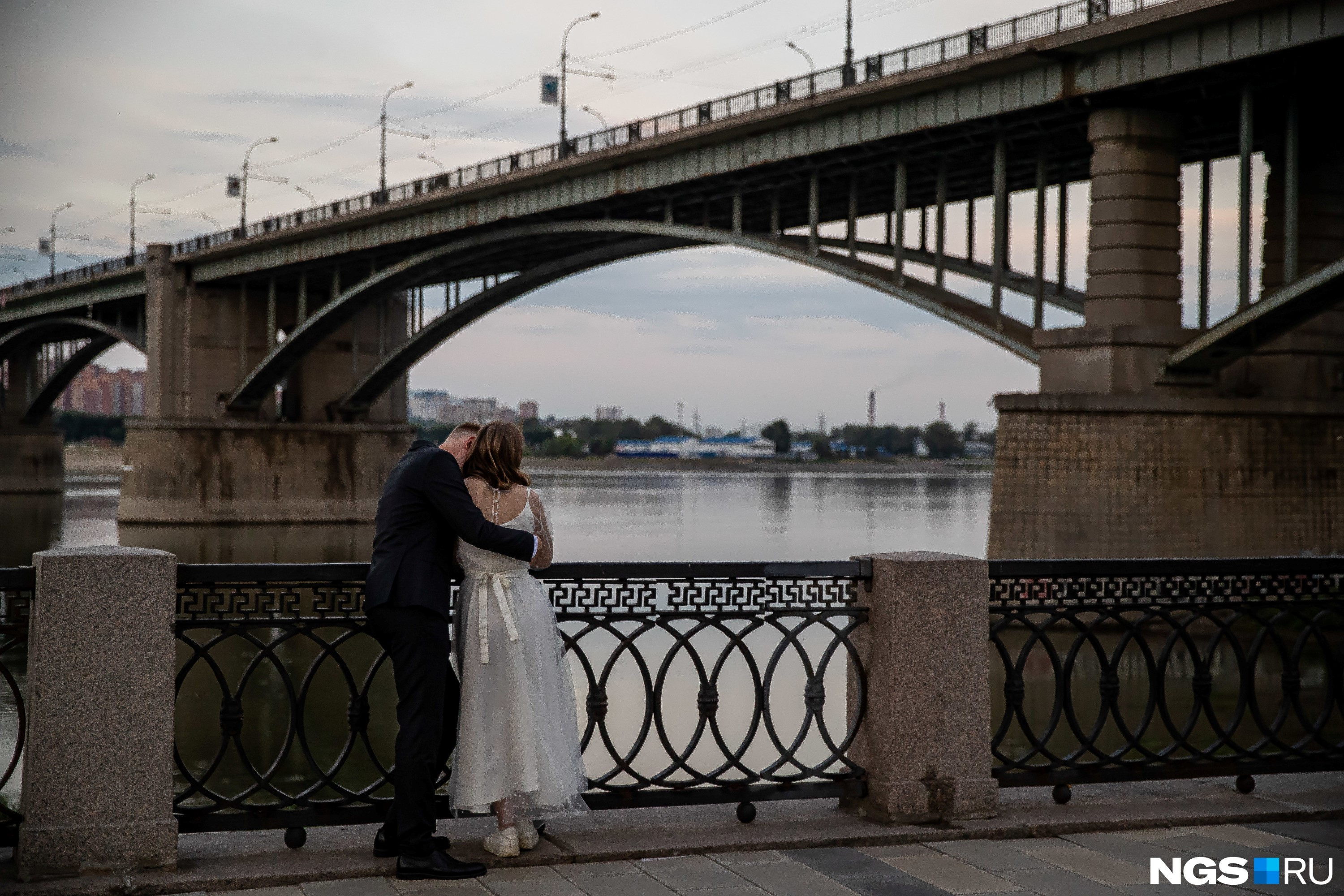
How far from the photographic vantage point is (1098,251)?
19.9m

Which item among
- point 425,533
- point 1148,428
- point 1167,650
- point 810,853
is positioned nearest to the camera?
point 425,533

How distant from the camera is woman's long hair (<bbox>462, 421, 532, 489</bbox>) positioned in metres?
4.75

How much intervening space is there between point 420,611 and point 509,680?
0.38 m

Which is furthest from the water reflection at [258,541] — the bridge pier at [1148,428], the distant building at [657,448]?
the distant building at [657,448]

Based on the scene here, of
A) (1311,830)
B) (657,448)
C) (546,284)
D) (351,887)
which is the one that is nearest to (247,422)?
(546,284)

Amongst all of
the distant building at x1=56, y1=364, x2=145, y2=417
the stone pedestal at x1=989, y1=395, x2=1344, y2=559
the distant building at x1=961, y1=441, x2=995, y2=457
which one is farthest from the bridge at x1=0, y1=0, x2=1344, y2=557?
the distant building at x1=56, y1=364, x2=145, y2=417

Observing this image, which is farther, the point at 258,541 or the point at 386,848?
the point at 258,541

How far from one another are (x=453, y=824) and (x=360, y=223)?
3308 centimetres

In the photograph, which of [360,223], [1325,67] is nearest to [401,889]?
[1325,67]

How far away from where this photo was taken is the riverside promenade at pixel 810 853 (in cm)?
443

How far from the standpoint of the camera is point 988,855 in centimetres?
488

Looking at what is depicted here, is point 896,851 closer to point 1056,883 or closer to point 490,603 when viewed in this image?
point 1056,883

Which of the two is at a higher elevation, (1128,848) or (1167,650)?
(1167,650)

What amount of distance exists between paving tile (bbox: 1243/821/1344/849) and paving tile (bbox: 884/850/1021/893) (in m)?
1.36
